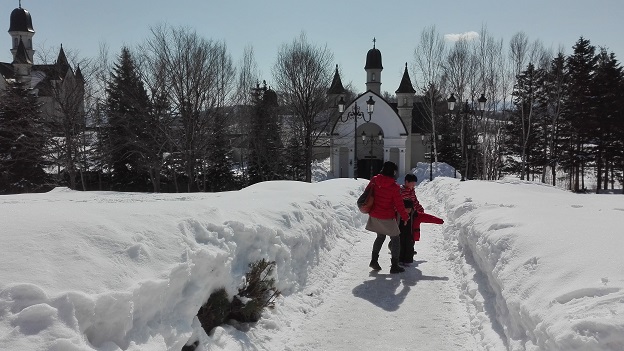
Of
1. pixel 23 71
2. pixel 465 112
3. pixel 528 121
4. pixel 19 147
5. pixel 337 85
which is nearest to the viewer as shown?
pixel 465 112

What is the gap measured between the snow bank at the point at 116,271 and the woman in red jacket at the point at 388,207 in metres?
2.12

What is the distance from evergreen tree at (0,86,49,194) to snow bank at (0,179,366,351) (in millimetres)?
26260

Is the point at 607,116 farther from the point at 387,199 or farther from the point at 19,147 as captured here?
the point at 19,147

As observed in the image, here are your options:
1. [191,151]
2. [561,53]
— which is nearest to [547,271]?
[191,151]

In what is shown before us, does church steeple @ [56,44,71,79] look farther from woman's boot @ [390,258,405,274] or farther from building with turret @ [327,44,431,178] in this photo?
woman's boot @ [390,258,405,274]

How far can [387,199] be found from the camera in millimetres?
7680

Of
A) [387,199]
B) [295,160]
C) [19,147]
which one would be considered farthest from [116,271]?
[295,160]

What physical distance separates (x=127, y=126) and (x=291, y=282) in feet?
81.7

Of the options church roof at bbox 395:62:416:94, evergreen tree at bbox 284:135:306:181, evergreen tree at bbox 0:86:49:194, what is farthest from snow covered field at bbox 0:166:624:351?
church roof at bbox 395:62:416:94

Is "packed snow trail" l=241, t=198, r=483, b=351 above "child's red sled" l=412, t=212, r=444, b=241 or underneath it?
underneath

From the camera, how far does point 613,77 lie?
33219 millimetres

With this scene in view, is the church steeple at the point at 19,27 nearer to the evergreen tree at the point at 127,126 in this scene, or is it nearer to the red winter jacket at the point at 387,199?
the evergreen tree at the point at 127,126

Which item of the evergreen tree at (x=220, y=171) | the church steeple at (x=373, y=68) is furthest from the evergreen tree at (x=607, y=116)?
the evergreen tree at (x=220, y=171)

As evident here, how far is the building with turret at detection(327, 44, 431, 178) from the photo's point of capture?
4003 centimetres
